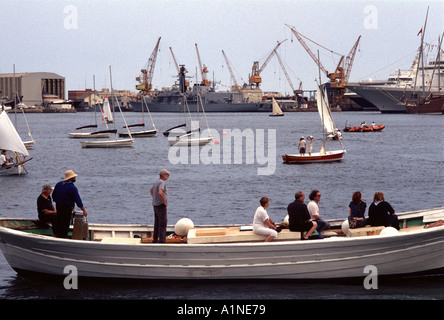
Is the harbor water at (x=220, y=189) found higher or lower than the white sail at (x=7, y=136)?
lower

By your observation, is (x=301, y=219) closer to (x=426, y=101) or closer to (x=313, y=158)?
(x=313, y=158)

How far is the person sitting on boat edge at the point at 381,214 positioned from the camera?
17219 millimetres

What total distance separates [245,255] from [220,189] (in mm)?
24656

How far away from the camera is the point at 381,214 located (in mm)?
17234

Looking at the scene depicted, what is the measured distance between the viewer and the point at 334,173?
49281mm

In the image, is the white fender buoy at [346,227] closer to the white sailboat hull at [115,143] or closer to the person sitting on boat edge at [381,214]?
the person sitting on boat edge at [381,214]

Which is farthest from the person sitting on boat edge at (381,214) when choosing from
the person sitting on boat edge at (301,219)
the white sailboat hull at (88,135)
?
the white sailboat hull at (88,135)

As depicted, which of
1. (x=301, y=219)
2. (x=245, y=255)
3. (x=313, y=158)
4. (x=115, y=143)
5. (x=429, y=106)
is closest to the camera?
(x=245, y=255)

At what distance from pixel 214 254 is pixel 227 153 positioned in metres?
55.6

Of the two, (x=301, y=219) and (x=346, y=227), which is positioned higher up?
(x=301, y=219)

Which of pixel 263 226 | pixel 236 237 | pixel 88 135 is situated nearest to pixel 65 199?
pixel 236 237

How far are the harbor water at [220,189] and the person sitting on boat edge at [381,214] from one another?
4.91 feet

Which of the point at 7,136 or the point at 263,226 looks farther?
the point at 7,136
